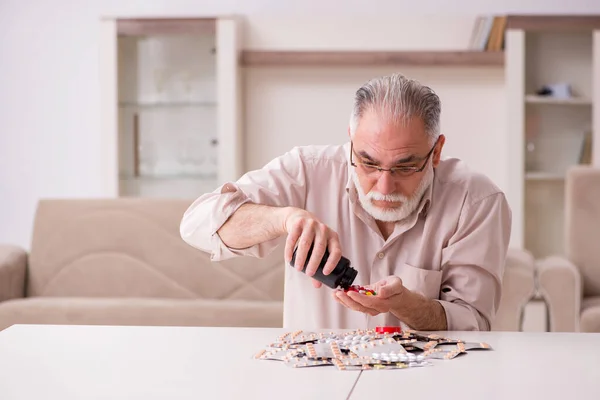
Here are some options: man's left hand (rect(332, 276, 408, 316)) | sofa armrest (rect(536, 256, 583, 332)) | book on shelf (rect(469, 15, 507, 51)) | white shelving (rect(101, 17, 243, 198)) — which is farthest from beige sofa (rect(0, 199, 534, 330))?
man's left hand (rect(332, 276, 408, 316))

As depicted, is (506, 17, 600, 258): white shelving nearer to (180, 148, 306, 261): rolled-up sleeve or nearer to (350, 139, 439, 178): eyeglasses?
(180, 148, 306, 261): rolled-up sleeve

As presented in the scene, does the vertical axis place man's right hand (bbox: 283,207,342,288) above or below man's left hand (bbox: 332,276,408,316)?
above

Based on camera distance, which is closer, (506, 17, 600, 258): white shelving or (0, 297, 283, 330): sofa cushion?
(0, 297, 283, 330): sofa cushion

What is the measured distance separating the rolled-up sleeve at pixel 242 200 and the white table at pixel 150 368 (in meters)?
0.32

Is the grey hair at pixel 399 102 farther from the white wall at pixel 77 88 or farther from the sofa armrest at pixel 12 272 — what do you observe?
the white wall at pixel 77 88

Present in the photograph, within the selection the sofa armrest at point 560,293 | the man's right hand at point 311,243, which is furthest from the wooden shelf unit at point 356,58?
the man's right hand at point 311,243

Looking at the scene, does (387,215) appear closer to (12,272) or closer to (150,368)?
(150,368)

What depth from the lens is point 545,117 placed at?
4523mm

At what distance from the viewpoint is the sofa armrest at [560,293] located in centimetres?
322

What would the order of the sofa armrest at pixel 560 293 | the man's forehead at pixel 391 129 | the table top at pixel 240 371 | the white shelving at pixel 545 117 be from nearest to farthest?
the table top at pixel 240 371, the man's forehead at pixel 391 129, the sofa armrest at pixel 560 293, the white shelving at pixel 545 117

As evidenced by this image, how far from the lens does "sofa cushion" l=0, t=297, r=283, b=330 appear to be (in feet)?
10.4

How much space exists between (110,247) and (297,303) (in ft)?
5.96

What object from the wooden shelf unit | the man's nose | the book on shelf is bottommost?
the man's nose

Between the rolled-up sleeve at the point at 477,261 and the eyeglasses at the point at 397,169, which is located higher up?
the eyeglasses at the point at 397,169
